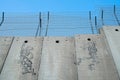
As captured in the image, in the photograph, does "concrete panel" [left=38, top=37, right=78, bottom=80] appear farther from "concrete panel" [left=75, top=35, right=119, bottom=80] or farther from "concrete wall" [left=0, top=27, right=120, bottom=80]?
"concrete panel" [left=75, top=35, right=119, bottom=80]

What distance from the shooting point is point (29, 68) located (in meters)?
7.38

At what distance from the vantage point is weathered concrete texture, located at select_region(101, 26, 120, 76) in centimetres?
740

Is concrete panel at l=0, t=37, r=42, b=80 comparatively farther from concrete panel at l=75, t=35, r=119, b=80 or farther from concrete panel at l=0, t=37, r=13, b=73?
concrete panel at l=75, t=35, r=119, b=80

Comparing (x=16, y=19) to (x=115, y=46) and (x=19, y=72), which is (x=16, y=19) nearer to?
(x=19, y=72)

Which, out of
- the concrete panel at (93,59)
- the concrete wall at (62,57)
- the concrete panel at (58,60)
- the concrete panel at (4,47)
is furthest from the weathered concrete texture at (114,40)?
the concrete panel at (4,47)

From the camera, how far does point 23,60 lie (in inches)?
303

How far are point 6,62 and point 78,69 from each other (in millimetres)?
2091

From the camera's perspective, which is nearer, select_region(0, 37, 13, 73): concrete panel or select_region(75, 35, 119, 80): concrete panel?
select_region(75, 35, 119, 80): concrete panel

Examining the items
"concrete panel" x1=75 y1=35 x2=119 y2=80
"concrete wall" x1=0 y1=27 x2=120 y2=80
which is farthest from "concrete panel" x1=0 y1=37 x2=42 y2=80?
"concrete panel" x1=75 y1=35 x2=119 y2=80

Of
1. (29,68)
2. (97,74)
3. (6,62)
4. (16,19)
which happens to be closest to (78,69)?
(97,74)

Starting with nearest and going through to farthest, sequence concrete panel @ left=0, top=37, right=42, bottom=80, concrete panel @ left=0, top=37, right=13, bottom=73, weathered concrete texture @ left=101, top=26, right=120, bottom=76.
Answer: concrete panel @ left=0, top=37, right=42, bottom=80
weathered concrete texture @ left=101, top=26, right=120, bottom=76
concrete panel @ left=0, top=37, right=13, bottom=73

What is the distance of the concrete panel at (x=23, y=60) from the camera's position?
23.3 feet

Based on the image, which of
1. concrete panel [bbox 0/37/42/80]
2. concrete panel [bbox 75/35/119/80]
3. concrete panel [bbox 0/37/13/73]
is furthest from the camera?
concrete panel [bbox 0/37/13/73]

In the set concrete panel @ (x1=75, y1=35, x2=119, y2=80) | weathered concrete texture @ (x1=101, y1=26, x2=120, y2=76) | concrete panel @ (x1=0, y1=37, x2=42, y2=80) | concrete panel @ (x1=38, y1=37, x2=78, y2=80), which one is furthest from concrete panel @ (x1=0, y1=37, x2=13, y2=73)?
weathered concrete texture @ (x1=101, y1=26, x2=120, y2=76)
